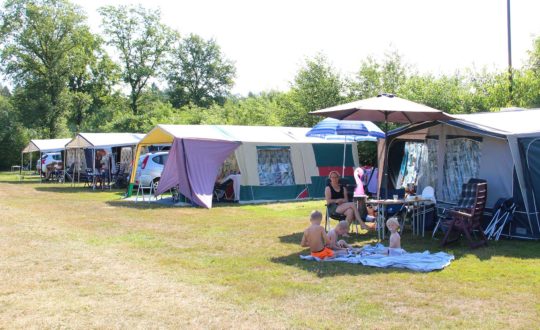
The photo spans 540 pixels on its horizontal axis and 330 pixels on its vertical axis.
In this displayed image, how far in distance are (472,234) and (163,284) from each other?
193 inches

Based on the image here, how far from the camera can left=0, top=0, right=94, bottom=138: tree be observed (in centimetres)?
3539

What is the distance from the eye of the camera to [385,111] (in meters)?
8.12

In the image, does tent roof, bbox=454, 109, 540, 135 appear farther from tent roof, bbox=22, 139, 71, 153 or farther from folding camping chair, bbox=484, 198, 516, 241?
tent roof, bbox=22, 139, 71, 153

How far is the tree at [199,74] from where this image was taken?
48406 millimetres

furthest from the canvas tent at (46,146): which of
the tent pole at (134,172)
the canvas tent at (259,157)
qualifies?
the canvas tent at (259,157)

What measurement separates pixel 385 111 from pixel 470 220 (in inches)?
79.1

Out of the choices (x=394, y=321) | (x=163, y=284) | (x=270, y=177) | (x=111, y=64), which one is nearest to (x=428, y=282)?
(x=394, y=321)

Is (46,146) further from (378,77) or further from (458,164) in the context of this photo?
(458,164)

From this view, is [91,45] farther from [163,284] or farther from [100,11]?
[163,284]

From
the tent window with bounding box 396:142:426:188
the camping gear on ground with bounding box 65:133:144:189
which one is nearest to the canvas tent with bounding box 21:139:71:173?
the camping gear on ground with bounding box 65:133:144:189

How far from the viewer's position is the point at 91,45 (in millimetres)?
39844

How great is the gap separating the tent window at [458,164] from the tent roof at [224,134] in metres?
5.80

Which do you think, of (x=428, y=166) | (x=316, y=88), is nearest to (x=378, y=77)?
(x=316, y=88)

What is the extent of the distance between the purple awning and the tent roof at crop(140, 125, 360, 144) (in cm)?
23
